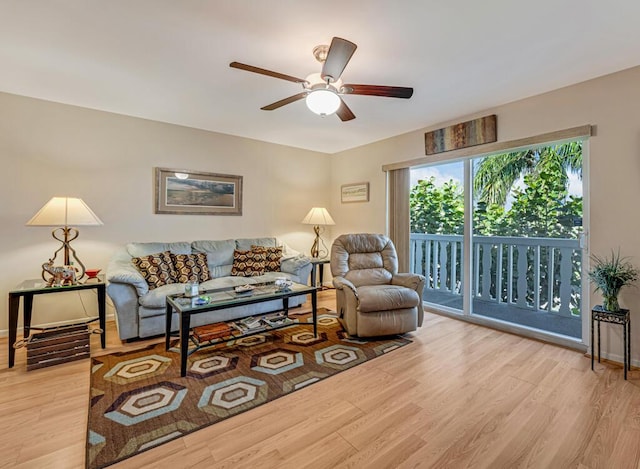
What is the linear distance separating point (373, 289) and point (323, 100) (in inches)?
73.6

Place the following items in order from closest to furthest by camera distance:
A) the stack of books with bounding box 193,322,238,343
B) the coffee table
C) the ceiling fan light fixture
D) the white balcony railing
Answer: the ceiling fan light fixture → the coffee table → the stack of books with bounding box 193,322,238,343 → the white balcony railing

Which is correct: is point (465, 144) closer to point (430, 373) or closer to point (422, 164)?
point (422, 164)

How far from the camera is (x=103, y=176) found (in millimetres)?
3494

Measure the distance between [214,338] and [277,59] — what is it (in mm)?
2326

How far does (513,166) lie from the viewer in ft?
11.3

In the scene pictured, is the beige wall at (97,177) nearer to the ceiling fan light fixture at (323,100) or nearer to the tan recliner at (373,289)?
the tan recliner at (373,289)

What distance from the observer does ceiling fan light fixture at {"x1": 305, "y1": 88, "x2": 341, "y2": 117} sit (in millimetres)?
2045

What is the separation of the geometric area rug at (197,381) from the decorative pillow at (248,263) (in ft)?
3.38

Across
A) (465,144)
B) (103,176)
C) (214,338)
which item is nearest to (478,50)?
(465,144)

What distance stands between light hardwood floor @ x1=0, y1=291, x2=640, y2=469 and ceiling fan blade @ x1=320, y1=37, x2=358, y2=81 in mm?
2139

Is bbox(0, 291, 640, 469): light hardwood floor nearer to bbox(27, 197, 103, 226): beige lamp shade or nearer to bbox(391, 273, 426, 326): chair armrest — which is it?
bbox(391, 273, 426, 326): chair armrest

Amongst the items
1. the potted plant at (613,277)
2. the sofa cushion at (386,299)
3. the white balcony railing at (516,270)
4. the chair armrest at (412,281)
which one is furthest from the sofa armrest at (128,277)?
the potted plant at (613,277)

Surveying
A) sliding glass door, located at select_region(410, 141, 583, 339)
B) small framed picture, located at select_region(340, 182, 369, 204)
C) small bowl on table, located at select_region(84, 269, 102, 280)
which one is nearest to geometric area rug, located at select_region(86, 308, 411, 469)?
small bowl on table, located at select_region(84, 269, 102, 280)

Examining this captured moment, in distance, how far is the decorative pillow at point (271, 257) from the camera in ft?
13.5
